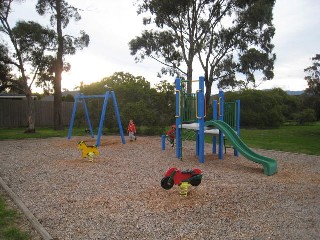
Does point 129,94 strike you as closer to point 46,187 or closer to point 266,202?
point 46,187

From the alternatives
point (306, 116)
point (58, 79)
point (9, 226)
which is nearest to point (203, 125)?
point (9, 226)

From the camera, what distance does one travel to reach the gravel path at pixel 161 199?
3.75 metres

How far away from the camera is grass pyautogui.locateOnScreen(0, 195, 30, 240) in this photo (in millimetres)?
3516

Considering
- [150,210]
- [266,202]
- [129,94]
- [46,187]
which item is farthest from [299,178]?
[129,94]

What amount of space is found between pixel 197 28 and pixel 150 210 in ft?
66.6

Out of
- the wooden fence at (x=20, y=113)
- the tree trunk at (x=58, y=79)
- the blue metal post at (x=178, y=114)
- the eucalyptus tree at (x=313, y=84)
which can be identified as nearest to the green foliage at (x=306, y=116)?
the eucalyptus tree at (x=313, y=84)

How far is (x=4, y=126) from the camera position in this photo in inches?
828

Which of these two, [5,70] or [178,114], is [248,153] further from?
[5,70]

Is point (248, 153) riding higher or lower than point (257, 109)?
lower

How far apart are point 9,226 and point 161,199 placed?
2.13 m

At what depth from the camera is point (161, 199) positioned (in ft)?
16.3

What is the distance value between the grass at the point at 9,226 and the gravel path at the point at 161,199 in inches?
12.2

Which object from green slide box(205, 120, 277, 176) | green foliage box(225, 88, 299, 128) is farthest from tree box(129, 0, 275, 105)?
green slide box(205, 120, 277, 176)

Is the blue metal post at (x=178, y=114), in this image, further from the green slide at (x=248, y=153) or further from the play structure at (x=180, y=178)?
the play structure at (x=180, y=178)
